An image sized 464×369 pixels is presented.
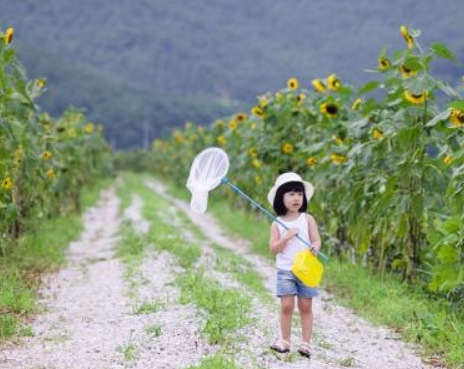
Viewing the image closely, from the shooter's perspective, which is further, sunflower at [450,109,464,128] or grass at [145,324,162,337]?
sunflower at [450,109,464,128]

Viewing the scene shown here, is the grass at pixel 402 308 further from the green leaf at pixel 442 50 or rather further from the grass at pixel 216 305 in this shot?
the green leaf at pixel 442 50

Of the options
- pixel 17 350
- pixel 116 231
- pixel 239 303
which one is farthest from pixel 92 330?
pixel 116 231

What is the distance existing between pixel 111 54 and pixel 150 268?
142 metres

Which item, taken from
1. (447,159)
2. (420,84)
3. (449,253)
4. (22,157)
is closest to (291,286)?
(449,253)

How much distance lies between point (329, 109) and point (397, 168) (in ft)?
7.71

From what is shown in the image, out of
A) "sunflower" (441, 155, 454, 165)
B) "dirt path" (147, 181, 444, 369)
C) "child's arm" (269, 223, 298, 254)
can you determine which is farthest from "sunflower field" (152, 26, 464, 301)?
"child's arm" (269, 223, 298, 254)

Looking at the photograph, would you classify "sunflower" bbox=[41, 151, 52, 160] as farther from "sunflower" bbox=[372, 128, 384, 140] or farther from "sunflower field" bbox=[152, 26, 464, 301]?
"sunflower" bbox=[372, 128, 384, 140]

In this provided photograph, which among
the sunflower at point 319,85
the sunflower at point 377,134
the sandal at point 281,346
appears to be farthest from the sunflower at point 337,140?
the sandal at point 281,346

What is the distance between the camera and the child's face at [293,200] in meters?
5.41

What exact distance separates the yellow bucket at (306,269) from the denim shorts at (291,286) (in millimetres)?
131

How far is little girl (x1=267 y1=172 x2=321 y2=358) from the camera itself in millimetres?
5363

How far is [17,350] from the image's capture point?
552cm

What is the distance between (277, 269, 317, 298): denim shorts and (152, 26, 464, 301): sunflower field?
1.14 m

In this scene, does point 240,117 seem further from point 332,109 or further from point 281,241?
point 281,241
